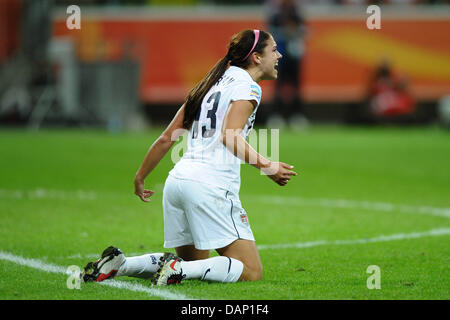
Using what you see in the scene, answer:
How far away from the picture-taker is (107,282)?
5.83 meters

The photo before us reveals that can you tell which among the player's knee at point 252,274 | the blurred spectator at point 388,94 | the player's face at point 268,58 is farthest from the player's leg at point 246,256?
the blurred spectator at point 388,94

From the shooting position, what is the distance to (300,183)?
12055 mm

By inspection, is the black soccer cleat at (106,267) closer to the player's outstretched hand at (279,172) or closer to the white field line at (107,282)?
the white field line at (107,282)

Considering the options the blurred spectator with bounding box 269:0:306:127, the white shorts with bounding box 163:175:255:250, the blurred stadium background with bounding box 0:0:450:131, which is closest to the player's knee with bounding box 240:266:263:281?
the white shorts with bounding box 163:175:255:250

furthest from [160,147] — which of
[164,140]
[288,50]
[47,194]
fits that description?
[288,50]

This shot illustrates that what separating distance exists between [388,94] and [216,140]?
16.2 meters

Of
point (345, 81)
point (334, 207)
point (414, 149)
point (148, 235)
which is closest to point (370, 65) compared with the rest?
point (345, 81)

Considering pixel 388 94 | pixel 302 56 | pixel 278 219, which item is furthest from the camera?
pixel 388 94

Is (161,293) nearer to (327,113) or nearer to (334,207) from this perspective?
(334,207)

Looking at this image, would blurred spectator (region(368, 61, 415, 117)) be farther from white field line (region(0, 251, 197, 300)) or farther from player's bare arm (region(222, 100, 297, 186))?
player's bare arm (region(222, 100, 297, 186))

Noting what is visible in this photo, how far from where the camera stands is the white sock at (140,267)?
18.9 ft

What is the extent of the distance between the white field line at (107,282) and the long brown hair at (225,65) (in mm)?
1217

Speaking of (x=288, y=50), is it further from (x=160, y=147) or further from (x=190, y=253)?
(x=190, y=253)

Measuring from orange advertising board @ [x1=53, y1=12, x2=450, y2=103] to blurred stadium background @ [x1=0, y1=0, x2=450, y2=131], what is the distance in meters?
0.03
